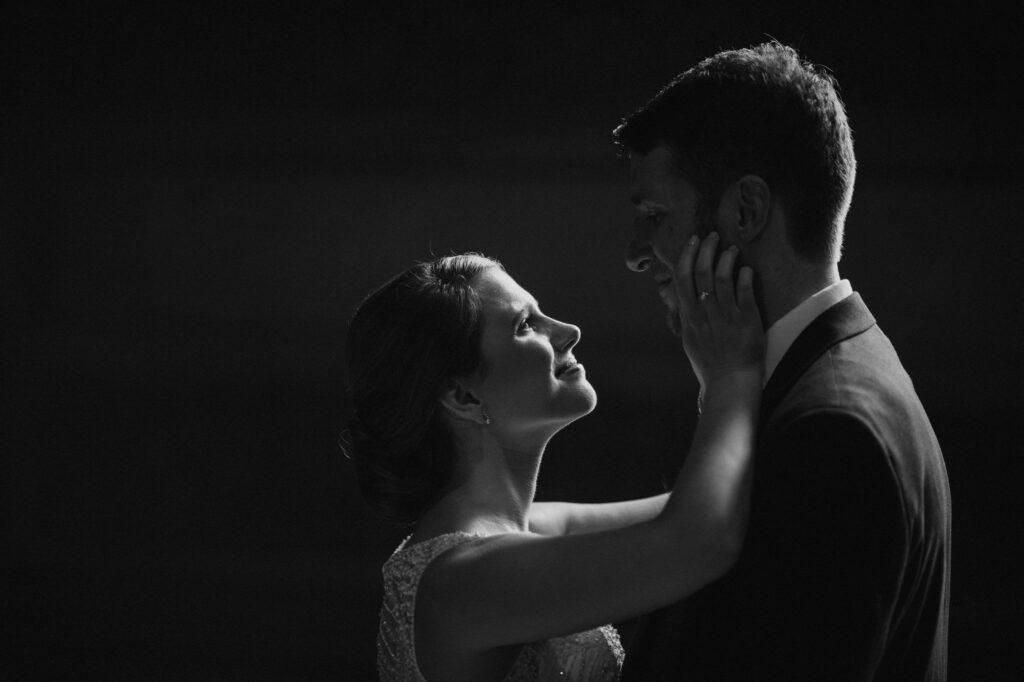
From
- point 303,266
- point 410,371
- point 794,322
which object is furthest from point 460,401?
point 303,266

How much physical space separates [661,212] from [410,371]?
0.47m

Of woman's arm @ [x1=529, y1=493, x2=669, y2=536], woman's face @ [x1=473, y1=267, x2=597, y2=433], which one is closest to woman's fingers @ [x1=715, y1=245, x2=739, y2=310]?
woman's face @ [x1=473, y1=267, x2=597, y2=433]

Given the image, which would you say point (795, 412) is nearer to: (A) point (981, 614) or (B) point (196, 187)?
(A) point (981, 614)

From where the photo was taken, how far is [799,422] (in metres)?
1.17

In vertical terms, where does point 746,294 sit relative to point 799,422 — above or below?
above

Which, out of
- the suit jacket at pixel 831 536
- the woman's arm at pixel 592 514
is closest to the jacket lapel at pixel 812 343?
the suit jacket at pixel 831 536

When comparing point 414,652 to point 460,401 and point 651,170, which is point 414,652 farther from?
point 651,170

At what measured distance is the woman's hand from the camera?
1.31 m

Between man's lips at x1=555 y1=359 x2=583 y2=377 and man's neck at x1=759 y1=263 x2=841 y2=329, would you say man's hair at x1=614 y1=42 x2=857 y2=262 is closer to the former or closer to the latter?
man's neck at x1=759 y1=263 x2=841 y2=329

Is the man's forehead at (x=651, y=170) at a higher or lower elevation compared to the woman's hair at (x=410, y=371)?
higher

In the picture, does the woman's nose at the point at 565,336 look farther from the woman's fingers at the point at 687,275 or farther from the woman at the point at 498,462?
the woman's fingers at the point at 687,275

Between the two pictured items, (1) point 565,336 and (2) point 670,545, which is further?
(1) point 565,336

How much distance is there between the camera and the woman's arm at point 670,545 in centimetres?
123

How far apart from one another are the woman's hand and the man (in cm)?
3
